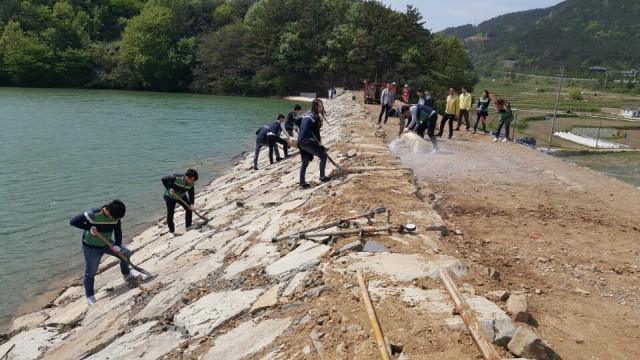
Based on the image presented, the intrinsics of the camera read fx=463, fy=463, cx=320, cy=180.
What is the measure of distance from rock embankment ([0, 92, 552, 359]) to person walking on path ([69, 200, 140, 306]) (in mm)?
481

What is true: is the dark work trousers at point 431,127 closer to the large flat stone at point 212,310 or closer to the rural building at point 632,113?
the large flat stone at point 212,310

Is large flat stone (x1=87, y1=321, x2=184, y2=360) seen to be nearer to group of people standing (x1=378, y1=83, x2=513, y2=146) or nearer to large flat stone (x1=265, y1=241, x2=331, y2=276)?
large flat stone (x1=265, y1=241, x2=331, y2=276)

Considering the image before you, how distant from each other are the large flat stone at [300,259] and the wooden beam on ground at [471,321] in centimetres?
175

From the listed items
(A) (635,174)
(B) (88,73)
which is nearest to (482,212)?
(A) (635,174)

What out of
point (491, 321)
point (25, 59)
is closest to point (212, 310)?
point (491, 321)

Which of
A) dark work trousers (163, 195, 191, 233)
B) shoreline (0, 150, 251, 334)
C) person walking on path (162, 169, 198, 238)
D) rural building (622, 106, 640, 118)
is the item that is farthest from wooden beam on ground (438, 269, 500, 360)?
rural building (622, 106, 640, 118)

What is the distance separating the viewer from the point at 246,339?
4801mm

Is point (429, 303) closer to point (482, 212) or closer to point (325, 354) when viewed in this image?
point (325, 354)

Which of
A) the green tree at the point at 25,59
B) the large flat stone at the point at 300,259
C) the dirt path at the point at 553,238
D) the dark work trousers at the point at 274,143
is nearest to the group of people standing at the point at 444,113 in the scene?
the dirt path at the point at 553,238

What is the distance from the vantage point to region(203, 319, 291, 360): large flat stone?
15.1 feet

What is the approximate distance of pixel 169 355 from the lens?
5090 mm

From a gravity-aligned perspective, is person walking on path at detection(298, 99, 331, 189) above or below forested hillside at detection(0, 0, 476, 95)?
below

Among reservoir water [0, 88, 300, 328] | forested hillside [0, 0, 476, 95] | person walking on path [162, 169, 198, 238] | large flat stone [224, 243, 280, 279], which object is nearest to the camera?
large flat stone [224, 243, 280, 279]

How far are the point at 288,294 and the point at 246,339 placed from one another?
75 centimetres
